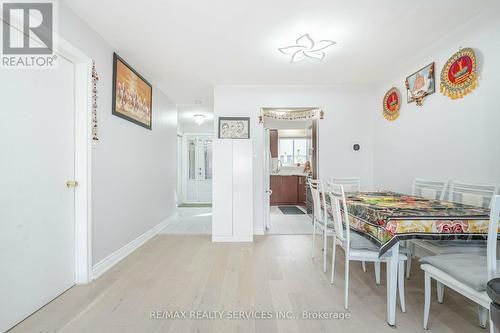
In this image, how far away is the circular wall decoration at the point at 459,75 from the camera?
6.95 feet

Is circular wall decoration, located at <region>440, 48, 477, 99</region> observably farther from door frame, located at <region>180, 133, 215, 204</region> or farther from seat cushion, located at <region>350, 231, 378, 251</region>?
door frame, located at <region>180, 133, 215, 204</region>

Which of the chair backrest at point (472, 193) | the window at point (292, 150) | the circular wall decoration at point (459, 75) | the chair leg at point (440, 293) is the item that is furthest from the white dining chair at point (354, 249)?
the window at point (292, 150)

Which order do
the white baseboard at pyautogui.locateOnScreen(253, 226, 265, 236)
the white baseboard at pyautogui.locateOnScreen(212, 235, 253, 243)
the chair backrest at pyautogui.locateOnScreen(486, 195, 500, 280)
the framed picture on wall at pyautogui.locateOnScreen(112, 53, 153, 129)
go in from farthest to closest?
the white baseboard at pyautogui.locateOnScreen(253, 226, 265, 236), the white baseboard at pyautogui.locateOnScreen(212, 235, 253, 243), the framed picture on wall at pyautogui.locateOnScreen(112, 53, 153, 129), the chair backrest at pyautogui.locateOnScreen(486, 195, 500, 280)

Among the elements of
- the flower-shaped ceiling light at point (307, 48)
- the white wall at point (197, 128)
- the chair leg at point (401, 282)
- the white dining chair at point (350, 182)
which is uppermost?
the flower-shaped ceiling light at point (307, 48)

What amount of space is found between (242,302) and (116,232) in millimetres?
1716

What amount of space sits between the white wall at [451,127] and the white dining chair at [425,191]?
Answer: 136mm

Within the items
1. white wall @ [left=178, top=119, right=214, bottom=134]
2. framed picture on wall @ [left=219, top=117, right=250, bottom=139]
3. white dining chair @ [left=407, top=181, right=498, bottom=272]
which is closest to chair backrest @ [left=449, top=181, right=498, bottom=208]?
white dining chair @ [left=407, top=181, right=498, bottom=272]

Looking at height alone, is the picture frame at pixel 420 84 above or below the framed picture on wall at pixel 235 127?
above

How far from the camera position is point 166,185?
13.8 ft

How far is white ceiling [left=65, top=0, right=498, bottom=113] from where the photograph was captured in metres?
1.89

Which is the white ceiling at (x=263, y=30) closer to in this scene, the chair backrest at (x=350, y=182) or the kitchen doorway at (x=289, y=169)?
the chair backrest at (x=350, y=182)

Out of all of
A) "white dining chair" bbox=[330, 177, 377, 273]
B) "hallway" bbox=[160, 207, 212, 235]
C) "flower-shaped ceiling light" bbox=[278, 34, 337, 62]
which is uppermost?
"flower-shaped ceiling light" bbox=[278, 34, 337, 62]

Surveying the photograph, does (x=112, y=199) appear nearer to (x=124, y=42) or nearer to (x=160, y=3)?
(x=124, y=42)

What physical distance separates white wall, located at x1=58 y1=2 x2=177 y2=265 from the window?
4.12 metres
